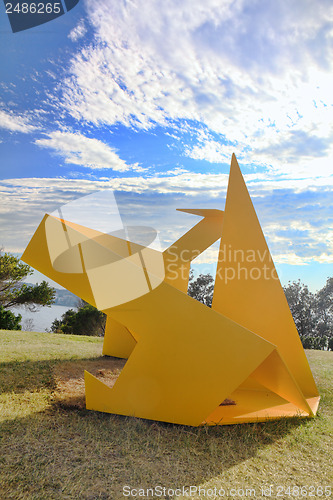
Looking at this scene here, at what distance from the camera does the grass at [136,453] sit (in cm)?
423

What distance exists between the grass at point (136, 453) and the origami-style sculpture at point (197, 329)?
288 millimetres

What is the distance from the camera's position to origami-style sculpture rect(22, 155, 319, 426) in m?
5.60

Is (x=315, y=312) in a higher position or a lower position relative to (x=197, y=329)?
lower

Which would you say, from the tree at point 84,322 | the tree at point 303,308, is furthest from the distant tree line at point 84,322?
the tree at point 303,308

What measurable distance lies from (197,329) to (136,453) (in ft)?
6.58

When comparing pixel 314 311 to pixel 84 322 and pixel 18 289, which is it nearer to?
pixel 84 322

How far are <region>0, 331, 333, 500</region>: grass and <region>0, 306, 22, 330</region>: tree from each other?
53.8 ft

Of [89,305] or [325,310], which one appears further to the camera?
[325,310]

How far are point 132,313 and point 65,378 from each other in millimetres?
3506

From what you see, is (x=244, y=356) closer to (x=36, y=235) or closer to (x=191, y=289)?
(x=36, y=235)

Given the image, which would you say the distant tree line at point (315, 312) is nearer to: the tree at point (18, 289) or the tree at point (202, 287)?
the tree at point (202, 287)

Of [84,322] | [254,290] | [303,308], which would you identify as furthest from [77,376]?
[303,308]

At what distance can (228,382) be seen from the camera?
5.49m

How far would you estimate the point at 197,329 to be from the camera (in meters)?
5.69
